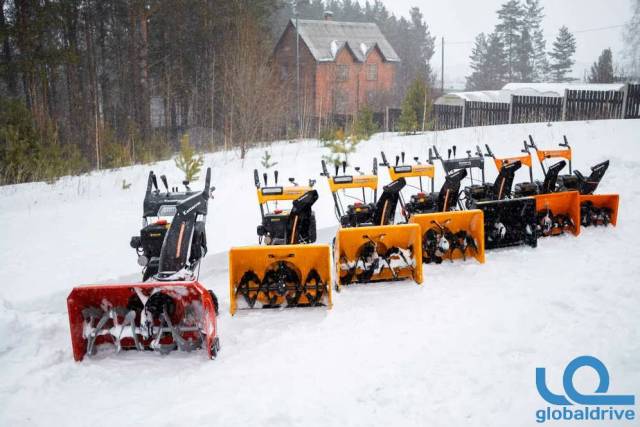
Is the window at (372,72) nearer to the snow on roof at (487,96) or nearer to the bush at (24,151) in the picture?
the snow on roof at (487,96)

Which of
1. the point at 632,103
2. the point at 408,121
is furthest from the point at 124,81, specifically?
the point at 632,103

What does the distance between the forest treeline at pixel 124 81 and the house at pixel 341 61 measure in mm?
5630

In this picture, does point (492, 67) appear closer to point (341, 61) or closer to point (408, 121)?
point (341, 61)

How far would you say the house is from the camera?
36.4 meters

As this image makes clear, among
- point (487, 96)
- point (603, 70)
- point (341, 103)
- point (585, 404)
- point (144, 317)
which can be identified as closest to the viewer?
point (585, 404)

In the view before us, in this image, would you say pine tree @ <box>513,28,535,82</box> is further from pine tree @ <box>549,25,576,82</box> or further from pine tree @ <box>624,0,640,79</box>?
pine tree @ <box>624,0,640,79</box>

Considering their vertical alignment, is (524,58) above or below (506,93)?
above

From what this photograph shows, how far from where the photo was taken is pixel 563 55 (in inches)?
2327


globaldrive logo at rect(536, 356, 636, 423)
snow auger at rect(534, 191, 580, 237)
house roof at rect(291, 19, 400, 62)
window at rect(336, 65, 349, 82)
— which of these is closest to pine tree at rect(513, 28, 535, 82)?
house roof at rect(291, 19, 400, 62)

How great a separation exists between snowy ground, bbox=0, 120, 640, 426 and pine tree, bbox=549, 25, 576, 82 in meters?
57.7

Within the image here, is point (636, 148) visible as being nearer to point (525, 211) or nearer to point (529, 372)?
point (525, 211)

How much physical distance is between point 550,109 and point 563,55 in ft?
154

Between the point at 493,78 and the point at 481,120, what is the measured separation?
149ft

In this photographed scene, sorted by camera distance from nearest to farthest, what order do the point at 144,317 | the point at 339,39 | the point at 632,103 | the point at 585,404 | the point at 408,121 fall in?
the point at 585,404 < the point at 144,317 < the point at 632,103 < the point at 408,121 < the point at 339,39
